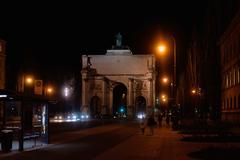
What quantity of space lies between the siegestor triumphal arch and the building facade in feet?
254

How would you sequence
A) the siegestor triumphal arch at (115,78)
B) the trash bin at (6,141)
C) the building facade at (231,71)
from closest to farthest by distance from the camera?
1. the trash bin at (6,141)
2. the building facade at (231,71)
3. the siegestor triumphal arch at (115,78)

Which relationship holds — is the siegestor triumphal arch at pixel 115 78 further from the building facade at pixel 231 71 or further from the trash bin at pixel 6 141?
the trash bin at pixel 6 141

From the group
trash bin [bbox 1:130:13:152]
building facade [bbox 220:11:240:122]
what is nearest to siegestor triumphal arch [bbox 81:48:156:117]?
building facade [bbox 220:11:240:122]

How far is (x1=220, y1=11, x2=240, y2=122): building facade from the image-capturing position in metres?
59.1

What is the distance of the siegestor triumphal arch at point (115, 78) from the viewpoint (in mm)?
150750

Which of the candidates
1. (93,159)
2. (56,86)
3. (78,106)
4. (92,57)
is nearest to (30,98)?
(93,159)

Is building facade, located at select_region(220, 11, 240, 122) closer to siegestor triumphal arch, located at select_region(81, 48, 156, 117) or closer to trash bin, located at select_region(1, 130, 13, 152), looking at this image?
trash bin, located at select_region(1, 130, 13, 152)

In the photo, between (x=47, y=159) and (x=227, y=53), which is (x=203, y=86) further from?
(x=47, y=159)

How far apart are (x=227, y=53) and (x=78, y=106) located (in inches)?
3902

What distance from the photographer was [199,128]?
45156 millimetres

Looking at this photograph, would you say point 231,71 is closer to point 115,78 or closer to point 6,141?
point 6,141

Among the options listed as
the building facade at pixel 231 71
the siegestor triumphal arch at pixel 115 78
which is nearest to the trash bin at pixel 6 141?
the building facade at pixel 231 71

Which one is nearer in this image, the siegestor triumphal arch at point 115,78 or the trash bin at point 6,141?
the trash bin at point 6,141

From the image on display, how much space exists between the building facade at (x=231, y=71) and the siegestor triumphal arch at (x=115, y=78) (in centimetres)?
7748
